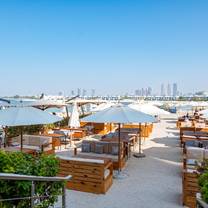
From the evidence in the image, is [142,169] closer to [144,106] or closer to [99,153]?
[99,153]

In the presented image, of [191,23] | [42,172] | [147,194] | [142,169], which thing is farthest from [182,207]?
[191,23]

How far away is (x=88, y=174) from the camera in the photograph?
610 centimetres

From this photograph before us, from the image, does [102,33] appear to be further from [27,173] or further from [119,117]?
[27,173]

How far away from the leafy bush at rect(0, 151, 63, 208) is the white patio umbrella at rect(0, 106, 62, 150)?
9.26ft

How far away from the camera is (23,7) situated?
14.6 m

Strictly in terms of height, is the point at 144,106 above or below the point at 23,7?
below

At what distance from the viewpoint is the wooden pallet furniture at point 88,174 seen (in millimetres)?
5967

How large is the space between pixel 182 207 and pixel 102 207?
5.88 ft

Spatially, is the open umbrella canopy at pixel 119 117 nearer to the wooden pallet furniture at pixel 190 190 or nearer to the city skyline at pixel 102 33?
the wooden pallet furniture at pixel 190 190

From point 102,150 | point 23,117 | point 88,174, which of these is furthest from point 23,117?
point 102,150

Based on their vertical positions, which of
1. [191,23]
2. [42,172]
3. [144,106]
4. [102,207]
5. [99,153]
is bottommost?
[102,207]

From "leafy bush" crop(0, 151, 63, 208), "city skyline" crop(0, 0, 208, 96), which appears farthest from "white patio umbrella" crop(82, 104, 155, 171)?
"city skyline" crop(0, 0, 208, 96)

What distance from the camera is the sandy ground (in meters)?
5.39

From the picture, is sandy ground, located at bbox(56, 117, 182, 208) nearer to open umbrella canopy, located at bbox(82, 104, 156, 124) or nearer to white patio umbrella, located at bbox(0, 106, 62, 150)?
open umbrella canopy, located at bbox(82, 104, 156, 124)
